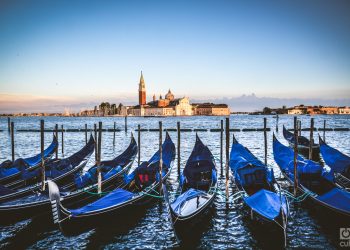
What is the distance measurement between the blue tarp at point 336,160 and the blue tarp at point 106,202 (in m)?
7.47

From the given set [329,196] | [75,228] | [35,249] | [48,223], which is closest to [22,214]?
[48,223]

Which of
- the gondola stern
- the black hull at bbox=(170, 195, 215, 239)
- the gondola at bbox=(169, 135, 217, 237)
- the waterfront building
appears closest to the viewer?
the gondola stern

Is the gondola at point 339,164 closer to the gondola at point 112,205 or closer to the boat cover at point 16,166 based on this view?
the gondola at point 112,205

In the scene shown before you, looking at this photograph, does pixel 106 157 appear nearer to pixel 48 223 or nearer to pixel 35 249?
pixel 48 223

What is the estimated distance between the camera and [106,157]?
19.3 m

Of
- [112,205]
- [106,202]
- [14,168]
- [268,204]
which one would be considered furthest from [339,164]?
[14,168]

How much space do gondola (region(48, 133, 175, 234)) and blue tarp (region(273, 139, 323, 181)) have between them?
14.3ft

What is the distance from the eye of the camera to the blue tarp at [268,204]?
6355 millimetres

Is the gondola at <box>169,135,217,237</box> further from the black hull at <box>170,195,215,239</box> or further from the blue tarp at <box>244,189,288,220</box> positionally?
the blue tarp at <box>244,189,288,220</box>

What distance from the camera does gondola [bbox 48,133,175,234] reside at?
5.89 meters

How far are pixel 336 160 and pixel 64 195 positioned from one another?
9296 millimetres

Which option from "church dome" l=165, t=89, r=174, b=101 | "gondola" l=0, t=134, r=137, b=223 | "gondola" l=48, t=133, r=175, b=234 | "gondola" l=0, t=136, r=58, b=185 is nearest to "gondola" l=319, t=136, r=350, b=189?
"gondola" l=48, t=133, r=175, b=234

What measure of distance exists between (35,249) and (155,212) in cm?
322

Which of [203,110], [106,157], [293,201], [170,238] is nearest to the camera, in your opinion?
[170,238]
